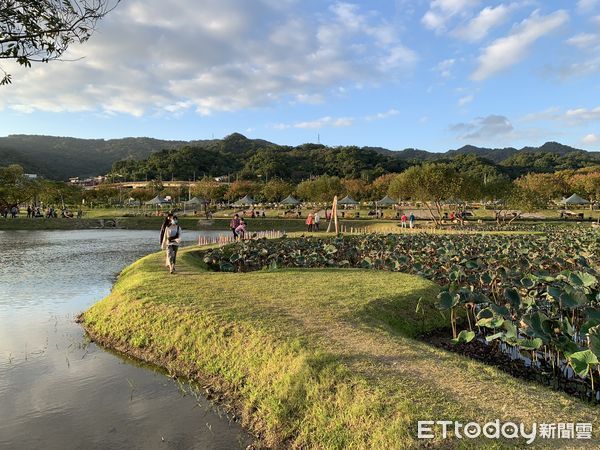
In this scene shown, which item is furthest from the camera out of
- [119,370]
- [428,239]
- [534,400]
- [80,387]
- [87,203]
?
[87,203]

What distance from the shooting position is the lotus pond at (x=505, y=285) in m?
6.93

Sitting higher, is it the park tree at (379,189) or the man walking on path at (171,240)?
the park tree at (379,189)

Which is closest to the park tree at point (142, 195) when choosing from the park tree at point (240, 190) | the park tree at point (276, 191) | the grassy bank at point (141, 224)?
the park tree at point (240, 190)

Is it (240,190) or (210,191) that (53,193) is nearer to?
(210,191)

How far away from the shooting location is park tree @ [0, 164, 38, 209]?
178ft

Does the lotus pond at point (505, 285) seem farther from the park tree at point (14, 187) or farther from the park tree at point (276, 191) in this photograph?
the park tree at point (276, 191)

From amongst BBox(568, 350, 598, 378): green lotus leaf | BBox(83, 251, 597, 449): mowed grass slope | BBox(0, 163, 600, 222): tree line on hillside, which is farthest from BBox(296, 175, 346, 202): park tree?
BBox(568, 350, 598, 378): green lotus leaf

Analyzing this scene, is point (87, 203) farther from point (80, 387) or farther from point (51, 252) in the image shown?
point (80, 387)

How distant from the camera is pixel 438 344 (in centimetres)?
934

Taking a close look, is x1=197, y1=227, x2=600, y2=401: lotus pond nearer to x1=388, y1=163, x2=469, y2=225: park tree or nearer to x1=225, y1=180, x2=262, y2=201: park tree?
x1=388, y1=163, x2=469, y2=225: park tree

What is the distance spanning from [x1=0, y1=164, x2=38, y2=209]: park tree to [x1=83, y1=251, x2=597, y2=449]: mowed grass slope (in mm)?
51002

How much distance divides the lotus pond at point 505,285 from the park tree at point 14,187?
45.2 meters

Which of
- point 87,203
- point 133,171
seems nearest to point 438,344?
point 87,203

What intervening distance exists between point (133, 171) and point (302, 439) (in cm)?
13073
